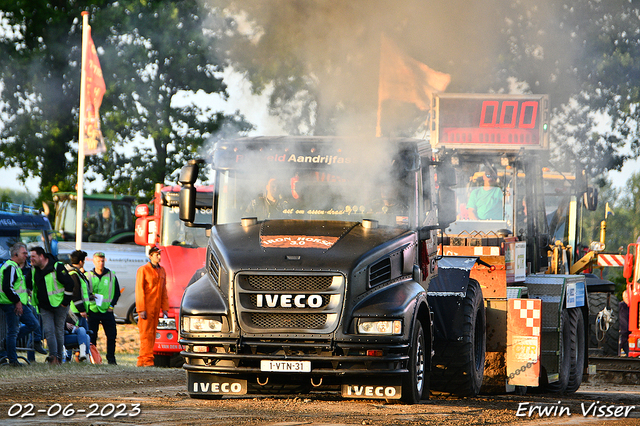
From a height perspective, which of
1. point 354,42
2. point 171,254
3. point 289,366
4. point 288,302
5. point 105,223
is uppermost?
point 354,42

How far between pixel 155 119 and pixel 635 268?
1734 cm

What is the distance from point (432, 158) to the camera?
1007 cm

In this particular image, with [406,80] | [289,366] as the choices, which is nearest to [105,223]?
[406,80]

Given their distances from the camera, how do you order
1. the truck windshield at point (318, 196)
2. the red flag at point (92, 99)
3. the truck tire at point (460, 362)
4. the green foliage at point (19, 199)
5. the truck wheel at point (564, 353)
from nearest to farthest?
the truck windshield at point (318, 196) → the truck tire at point (460, 362) → the truck wheel at point (564, 353) → the red flag at point (92, 99) → the green foliage at point (19, 199)

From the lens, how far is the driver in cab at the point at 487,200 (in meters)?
12.9

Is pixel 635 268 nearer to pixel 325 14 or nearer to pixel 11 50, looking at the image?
pixel 325 14

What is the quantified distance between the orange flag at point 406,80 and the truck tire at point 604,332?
5124 millimetres

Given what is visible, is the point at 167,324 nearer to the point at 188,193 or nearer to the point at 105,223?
the point at 188,193

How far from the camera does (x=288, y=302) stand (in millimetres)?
8445

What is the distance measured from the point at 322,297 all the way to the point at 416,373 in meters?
1.21

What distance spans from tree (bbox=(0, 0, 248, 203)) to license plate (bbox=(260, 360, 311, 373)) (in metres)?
21.5

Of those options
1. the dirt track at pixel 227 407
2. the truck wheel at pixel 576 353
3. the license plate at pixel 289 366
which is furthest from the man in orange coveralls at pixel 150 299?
the license plate at pixel 289 366

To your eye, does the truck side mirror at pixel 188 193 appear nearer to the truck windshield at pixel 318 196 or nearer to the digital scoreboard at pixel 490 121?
the truck windshield at pixel 318 196

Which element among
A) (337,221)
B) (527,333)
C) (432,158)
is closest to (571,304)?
(527,333)
